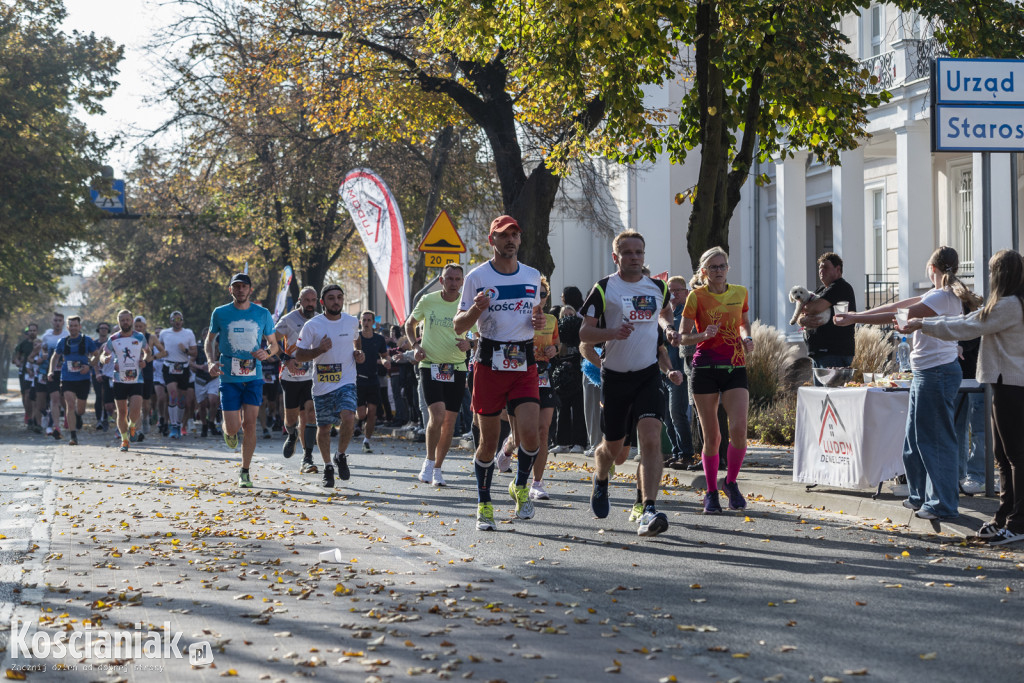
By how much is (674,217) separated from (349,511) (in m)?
28.1

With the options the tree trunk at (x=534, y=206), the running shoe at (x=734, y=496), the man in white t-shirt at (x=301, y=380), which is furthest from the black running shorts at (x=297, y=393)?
the tree trunk at (x=534, y=206)

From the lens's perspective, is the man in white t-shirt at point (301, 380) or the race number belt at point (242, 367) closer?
the race number belt at point (242, 367)

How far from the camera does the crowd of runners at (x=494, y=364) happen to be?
30.1 feet

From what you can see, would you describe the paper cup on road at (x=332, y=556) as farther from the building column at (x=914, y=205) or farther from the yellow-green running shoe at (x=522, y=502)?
the building column at (x=914, y=205)

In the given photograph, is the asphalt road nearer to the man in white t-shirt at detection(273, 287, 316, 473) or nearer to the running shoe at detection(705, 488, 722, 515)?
the running shoe at detection(705, 488, 722, 515)

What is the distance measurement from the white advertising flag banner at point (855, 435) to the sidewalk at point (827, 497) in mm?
172

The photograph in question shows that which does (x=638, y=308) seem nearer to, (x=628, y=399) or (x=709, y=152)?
(x=628, y=399)

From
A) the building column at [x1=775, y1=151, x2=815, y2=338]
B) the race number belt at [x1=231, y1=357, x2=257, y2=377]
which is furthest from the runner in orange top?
the building column at [x1=775, y1=151, x2=815, y2=338]

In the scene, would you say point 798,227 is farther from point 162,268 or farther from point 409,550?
point 162,268

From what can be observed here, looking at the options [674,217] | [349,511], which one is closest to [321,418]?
[349,511]

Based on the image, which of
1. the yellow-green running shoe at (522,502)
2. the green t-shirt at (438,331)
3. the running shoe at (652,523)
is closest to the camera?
the running shoe at (652,523)

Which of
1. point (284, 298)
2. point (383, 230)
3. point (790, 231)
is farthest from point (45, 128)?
point (790, 231)

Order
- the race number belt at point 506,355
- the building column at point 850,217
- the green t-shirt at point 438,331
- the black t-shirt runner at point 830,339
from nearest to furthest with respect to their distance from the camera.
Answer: the race number belt at point 506,355 → the black t-shirt runner at point 830,339 → the green t-shirt at point 438,331 → the building column at point 850,217

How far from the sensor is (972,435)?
11.2 meters
